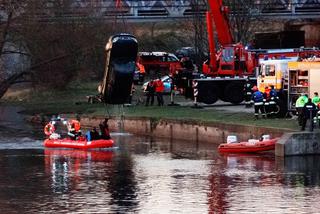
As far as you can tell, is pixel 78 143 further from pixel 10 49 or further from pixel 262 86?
pixel 10 49

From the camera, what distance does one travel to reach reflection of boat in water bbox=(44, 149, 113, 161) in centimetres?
4064

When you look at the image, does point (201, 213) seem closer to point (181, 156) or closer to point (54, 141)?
point (181, 156)

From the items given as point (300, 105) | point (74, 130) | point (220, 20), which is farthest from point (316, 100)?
point (220, 20)

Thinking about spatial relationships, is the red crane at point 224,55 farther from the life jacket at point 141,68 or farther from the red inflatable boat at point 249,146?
the red inflatable boat at point 249,146

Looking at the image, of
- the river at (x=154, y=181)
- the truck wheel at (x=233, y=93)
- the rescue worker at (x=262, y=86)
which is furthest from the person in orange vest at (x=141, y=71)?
the river at (x=154, y=181)

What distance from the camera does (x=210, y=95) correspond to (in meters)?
56.0

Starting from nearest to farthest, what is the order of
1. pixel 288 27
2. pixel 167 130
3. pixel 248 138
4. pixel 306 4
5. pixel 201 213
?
pixel 201 213
pixel 248 138
pixel 167 130
pixel 306 4
pixel 288 27

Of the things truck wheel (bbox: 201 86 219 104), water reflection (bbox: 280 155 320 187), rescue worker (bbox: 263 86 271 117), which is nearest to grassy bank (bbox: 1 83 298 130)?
rescue worker (bbox: 263 86 271 117)

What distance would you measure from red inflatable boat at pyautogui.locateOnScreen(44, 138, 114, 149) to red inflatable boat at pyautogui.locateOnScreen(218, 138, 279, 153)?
17.4 ft

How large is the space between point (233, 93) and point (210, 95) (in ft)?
4.20

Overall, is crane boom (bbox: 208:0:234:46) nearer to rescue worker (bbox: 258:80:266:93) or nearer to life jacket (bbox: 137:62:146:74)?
rescue worker (bbox: 258:80:266:93)

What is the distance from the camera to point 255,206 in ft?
86.3

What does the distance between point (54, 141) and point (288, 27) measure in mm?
49353

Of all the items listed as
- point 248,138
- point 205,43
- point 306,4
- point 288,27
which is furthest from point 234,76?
point 288,27
